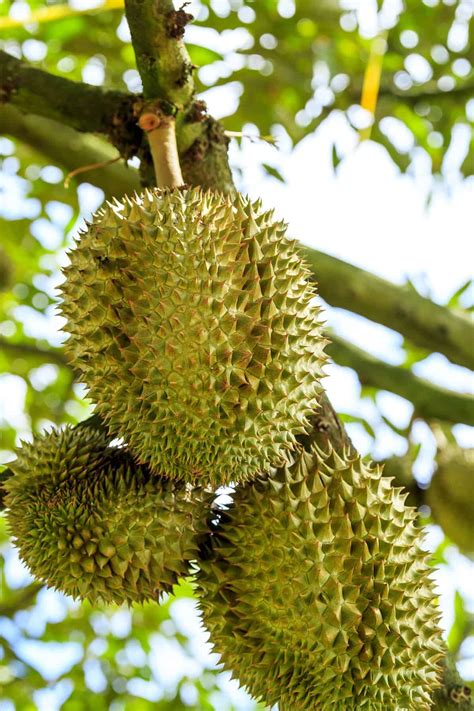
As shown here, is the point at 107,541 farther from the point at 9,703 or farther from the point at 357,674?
the point at 9,703

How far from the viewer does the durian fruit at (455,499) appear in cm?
382

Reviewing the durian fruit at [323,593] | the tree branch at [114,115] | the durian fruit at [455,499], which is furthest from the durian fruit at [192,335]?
the durian fruit at [455,499]

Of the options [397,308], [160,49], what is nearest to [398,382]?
[397,308]

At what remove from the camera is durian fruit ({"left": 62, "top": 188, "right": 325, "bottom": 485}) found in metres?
1.81

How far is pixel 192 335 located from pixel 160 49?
0.82 m

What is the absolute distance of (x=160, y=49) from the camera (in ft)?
7.06

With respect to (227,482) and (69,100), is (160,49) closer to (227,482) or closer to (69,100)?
(69,100)

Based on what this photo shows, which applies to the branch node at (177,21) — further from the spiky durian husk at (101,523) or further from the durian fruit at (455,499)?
the durian fruit at (455,499)

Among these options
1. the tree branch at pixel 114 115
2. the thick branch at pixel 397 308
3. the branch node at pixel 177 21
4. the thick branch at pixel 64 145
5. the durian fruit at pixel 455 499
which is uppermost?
the branch node at pixel 177 21

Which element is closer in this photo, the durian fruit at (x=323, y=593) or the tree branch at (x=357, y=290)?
the durian fruit at (x=323, y=593)

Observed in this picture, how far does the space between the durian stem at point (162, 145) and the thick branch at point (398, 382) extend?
1.57m

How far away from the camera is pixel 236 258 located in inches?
74.7

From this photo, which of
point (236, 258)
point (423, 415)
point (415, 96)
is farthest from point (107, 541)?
point (415, 96)

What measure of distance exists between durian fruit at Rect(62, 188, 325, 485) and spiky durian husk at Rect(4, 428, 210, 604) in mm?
162
